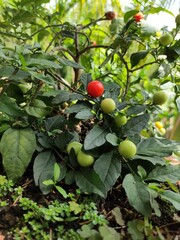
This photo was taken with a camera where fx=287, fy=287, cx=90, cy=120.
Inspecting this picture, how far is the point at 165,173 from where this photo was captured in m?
0.68

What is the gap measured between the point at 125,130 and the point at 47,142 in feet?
0.68

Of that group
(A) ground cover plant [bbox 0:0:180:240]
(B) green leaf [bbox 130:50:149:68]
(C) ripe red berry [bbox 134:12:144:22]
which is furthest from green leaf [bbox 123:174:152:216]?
(C) ripe red berry [bbox 134:12:144:22]

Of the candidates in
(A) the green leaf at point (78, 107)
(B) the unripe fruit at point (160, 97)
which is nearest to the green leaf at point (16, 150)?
(A) the green leaf at point (78, 107)

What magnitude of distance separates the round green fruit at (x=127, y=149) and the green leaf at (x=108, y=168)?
0.03m

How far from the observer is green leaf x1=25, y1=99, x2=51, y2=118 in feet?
2.41

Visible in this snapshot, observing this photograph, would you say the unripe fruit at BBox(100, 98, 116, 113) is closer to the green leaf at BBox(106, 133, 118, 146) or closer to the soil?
the green leaf at BBox(106, 133, 118, 146)

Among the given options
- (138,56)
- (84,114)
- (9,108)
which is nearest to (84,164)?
(84,114)

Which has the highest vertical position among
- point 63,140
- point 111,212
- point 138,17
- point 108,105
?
point 138,17

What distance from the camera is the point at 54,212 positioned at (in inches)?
23.5

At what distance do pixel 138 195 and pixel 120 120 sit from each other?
19 cm

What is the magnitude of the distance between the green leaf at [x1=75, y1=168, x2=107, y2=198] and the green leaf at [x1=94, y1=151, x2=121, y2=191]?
0.01 meters

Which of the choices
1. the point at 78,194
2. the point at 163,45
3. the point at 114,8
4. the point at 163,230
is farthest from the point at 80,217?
the point at 114,8

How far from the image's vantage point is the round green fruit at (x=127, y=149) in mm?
642

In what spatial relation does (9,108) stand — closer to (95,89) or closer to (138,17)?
(95,89)
